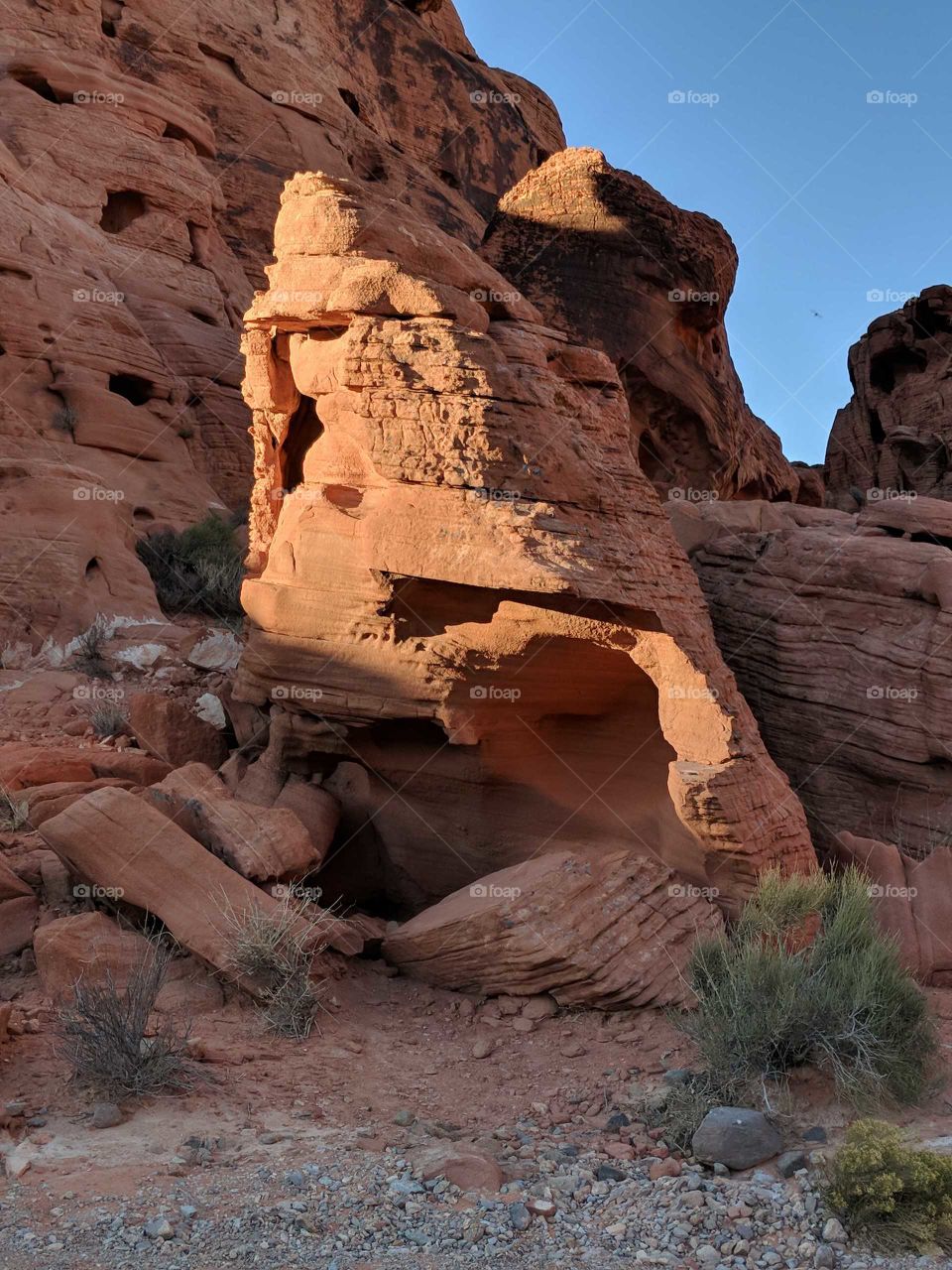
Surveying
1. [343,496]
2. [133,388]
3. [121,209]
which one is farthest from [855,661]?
[121,209]

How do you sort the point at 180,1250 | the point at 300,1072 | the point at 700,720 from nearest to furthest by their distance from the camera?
the point at 180,1250, the point at 300,1072, the point at 700,720

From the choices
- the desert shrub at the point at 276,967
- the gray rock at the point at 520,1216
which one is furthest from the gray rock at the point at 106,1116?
the gray rock at the point at 520,1216

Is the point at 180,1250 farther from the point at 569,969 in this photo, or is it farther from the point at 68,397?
the point at 68,397

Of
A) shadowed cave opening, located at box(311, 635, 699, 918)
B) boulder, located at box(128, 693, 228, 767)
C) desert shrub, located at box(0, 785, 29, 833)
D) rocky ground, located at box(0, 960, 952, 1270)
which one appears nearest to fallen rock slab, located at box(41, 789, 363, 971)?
rocky ground, located at box(0, 960, 952, 1270)

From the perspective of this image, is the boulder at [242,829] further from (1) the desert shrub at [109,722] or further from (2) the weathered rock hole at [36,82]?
(2) the weathered rock hole at [36,82]

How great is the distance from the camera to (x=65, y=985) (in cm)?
530

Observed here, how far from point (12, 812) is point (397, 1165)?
391 cm

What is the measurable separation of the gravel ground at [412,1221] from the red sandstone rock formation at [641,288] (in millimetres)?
15501

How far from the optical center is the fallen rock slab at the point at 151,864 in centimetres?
565

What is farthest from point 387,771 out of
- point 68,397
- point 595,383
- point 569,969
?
point 68,397

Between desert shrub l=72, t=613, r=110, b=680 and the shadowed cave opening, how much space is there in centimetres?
359

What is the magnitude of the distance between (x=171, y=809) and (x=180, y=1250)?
3.18 metres

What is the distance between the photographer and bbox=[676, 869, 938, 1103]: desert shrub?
469 cm

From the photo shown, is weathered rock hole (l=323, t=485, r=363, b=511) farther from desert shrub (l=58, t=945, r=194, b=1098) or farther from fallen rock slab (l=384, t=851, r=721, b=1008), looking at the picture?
desert shrub (l=58, t=945, r=194, b=1098)
